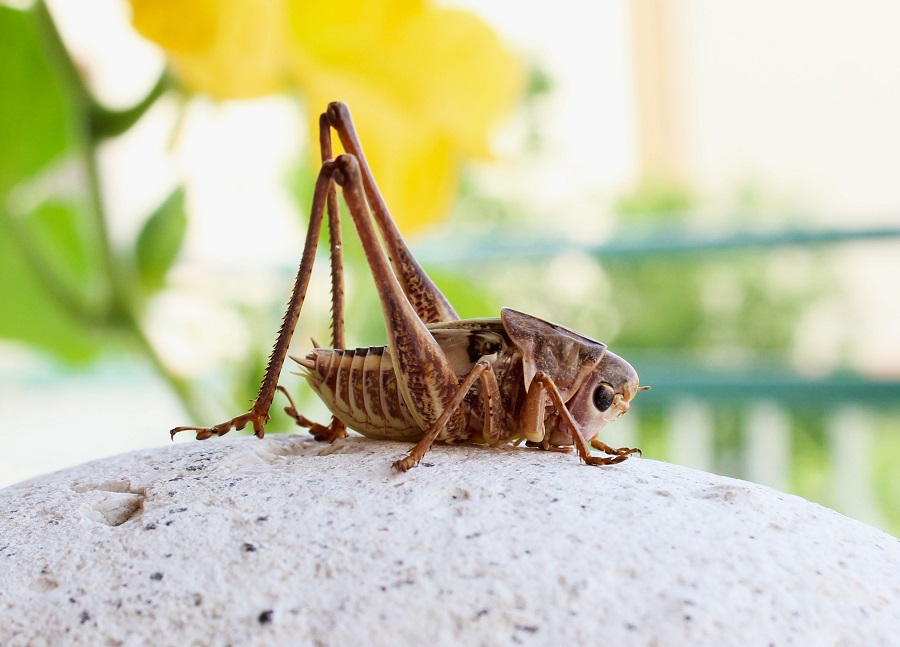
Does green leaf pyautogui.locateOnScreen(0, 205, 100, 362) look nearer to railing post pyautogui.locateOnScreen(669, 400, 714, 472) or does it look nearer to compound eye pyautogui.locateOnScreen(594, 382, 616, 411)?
compound eye pyautogui.locateOnScreen(594, 382, 616, 411)

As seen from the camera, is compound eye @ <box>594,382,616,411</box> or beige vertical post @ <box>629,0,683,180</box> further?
beige vertical post @ <box>629,0,683,180</box>

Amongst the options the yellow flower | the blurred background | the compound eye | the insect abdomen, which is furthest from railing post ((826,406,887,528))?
the insect abdomen

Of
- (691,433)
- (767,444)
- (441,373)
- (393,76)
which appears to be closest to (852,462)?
(767,444)

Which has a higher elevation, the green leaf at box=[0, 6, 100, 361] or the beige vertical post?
the beige vertical post

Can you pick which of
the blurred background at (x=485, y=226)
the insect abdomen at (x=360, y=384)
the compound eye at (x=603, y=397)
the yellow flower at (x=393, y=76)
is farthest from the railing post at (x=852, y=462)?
the insect abdomen at (x=360, y=384)

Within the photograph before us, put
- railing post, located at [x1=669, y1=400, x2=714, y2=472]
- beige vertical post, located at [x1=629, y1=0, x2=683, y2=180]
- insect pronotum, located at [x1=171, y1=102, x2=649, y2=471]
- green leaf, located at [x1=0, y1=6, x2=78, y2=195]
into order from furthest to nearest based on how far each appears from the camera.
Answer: beige vertical post, located at [x1=629, y1=0, x2=683, y2=180] → railing post, located at [x1=669, y1=400, x2=714, y2=472] → green leaf, located at [x1=0, y1=6, x2=78, y2=195] → insect pronotum, located at [x1=171, y1=102, x2=649, y2=471]

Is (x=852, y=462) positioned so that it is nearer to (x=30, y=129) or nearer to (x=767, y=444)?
(x=767, y=444)
